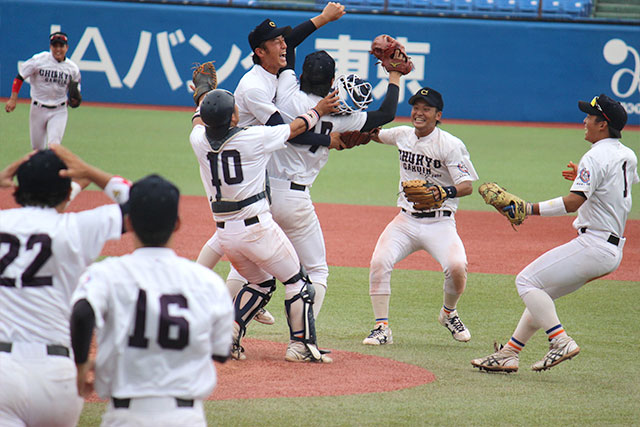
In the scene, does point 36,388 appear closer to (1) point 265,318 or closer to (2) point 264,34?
(2) point 264,34

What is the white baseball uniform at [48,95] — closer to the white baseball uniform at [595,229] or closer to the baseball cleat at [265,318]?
the baseball cleat at [265,318]

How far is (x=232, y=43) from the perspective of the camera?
22.3m

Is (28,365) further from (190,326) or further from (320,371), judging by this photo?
(320,371)

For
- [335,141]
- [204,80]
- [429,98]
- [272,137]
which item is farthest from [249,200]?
[429,98]

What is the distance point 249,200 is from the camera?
5352mm

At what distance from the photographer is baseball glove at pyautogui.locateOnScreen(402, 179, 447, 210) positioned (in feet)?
20.9

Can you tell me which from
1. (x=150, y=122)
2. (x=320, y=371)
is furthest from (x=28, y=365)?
(x=150, y=122)

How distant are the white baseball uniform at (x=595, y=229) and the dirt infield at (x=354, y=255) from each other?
107 cm

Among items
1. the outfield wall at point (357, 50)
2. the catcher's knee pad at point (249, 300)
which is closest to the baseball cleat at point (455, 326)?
the catcher's knee pad at point (249, 300)

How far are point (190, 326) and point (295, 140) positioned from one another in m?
3.19

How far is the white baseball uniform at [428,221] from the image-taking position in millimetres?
6625

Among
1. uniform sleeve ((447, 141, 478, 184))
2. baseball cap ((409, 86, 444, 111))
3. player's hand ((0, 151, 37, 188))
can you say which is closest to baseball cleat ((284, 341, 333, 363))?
uniform sleeve ((447, 141, 478, 184))

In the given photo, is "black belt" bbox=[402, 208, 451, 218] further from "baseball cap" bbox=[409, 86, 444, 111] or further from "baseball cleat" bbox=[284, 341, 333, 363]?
"baseball cleat" bbox=[284, 341, 333, 363]

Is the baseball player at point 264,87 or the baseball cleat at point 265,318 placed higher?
the baseball player at point 264,87
